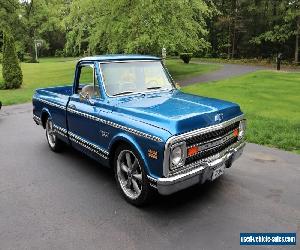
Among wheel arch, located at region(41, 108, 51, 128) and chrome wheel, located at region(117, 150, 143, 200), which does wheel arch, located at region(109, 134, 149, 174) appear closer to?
chrome wheel, located at region(117, 150, 143, 200)

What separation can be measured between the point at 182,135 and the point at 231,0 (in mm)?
44353

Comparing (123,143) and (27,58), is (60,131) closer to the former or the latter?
(123,143)

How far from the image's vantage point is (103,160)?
5602mm

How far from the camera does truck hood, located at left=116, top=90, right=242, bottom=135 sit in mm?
4495

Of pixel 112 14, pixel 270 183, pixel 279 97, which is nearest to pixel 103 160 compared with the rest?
pixel 270 183

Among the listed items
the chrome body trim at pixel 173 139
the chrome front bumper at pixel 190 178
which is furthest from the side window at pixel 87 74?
the chrome front bumper at pixel 190 178

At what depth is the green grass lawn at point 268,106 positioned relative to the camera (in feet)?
27.5

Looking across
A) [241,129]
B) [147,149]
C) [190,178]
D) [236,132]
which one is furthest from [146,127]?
[241,129]

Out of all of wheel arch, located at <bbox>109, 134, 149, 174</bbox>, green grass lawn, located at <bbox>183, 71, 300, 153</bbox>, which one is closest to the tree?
green grass lawn, located at <bbox>183, 71, 300, 153</bbox>

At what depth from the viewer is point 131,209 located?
4.94m

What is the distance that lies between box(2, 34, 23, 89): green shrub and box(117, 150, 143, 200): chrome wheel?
16.9 meters

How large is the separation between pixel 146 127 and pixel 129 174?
919 millimetres

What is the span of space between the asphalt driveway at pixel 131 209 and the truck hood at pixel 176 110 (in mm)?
1214

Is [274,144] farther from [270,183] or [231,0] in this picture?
[231,0]
